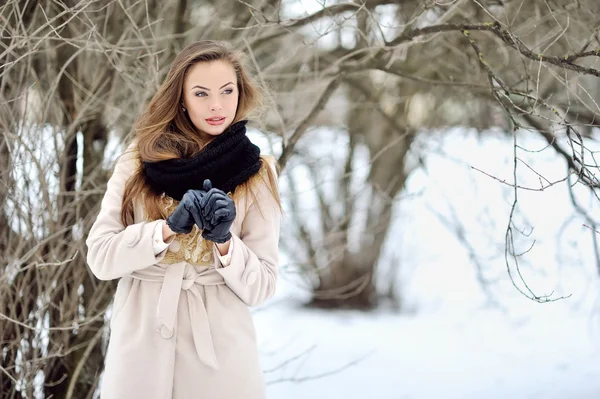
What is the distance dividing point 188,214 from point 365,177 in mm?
4421

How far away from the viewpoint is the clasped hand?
1.63 meters

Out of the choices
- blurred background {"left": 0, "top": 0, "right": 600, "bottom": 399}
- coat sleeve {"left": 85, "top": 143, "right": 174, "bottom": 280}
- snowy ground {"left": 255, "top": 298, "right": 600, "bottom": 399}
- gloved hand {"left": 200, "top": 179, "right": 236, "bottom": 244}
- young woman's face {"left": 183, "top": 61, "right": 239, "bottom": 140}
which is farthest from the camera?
snowy ground {"left": 255, "top": 298, "right": 600, "bottom": 399}

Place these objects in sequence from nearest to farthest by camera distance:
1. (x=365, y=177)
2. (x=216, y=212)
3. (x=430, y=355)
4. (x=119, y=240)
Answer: (x=216, y=212) < (x=119, y=240) < (x=430, y=355) < (x=365, y=177)

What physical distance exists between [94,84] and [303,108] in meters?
1.82

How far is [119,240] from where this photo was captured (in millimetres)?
1784

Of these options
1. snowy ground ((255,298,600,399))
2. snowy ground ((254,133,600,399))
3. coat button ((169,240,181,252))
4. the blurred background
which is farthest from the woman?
snowy ground ((254,133,600,399))

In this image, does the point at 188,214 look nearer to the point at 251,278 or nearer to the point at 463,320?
the point at 251,278

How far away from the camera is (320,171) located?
5.68 metres

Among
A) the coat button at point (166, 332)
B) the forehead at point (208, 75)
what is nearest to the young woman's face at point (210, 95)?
the forehead at point (208, 75)

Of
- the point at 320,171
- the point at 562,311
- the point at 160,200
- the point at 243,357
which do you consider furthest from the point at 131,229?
the point at 562,311

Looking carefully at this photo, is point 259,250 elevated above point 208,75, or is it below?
below

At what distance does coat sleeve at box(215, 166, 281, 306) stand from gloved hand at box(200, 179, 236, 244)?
0.15m


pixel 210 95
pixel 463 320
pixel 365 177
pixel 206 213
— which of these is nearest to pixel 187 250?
pixel 206 213

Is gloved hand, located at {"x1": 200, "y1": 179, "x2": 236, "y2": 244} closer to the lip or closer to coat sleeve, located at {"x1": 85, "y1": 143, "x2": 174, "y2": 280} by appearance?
coat sleeve, located at {"x1": 85, "y1": 143, "x2": 174, "y2": 280}
